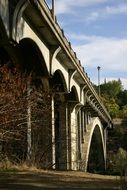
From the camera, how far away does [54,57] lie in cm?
2419

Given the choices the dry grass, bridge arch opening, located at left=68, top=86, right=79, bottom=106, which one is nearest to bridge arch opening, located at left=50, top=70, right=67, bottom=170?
bridge arch opening, located at left=68, top=86, right=79, bottom=106

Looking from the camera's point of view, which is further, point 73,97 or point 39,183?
point 73,97

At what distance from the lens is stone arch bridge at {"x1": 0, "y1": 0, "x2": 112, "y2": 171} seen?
1611 centimetres

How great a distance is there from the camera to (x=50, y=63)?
78.0 feet

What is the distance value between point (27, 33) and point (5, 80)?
1937mm

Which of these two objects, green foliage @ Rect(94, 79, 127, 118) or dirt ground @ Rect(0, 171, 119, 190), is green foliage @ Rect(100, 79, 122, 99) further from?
dirt ground @ Rect(0, 171, 119, 190)

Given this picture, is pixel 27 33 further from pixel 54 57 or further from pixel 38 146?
pixel 38 146

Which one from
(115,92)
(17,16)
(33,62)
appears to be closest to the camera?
(17,16)

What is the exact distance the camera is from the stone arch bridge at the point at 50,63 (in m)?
16.1

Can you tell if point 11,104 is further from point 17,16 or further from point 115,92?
point 115,92

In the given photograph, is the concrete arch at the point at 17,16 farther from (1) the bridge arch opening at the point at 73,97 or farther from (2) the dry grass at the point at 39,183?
(1) the bridge arch opening at the point at 73,97

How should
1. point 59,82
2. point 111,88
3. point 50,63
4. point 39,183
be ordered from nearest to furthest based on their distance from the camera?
point 39,183
point 50,63
point 59,82
point 111,88

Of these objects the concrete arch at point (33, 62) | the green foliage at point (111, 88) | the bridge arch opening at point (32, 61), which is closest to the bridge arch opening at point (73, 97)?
the concrete arch at point (33, 62)

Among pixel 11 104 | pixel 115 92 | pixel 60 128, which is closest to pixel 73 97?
pixel 60 128
